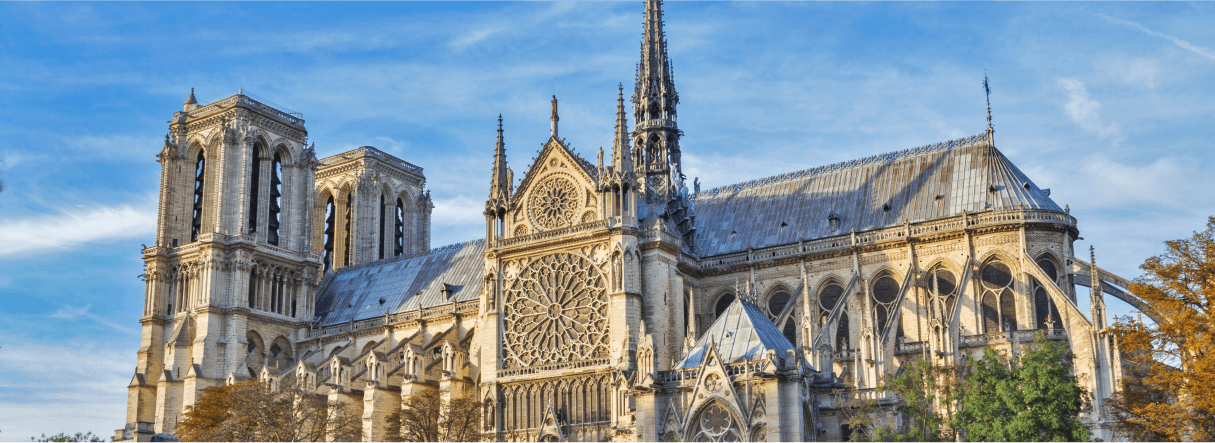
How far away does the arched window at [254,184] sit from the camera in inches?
2963

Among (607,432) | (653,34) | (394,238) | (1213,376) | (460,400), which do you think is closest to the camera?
(1213,376)

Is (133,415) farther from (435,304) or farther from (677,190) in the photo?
(677,190)

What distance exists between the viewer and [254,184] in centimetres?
7638

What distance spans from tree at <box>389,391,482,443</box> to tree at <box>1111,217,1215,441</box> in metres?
29.0

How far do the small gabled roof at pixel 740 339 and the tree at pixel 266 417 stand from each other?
80.2 feet

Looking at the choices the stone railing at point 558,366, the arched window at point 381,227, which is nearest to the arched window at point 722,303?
the stone railing at point 558,366

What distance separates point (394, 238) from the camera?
89938 mm

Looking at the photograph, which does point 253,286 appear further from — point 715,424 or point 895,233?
point 715,424

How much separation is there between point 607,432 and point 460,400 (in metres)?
8.37

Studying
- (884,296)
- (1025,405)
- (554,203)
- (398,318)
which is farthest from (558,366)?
(1025,405)

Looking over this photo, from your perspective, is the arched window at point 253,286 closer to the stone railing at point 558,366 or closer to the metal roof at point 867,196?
the stone railing at point 558,366

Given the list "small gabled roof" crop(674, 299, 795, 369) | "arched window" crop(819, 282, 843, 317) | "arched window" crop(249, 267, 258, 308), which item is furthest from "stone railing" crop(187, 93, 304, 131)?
"small gabled roof" crop(674, 299, 795, 369)

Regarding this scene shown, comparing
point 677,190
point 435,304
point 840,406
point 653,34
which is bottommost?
point 840,406

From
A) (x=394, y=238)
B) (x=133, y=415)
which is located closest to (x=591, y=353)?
(x=133, y=415)
